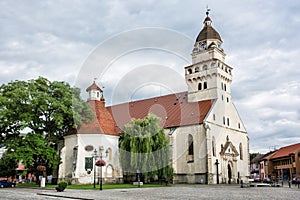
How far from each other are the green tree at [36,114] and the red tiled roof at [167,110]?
36.6ft

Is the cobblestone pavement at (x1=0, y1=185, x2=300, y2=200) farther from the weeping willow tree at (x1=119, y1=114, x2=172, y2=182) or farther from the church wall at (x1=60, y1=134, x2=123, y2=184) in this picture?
the church wall at (x1=60, y1=134, x2=123, y2=184)

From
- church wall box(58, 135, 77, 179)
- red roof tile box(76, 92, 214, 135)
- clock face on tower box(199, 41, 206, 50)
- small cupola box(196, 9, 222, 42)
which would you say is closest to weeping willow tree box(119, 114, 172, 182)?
red roof tile box(76, 92, 214, 135)

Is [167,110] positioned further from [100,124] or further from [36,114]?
[36,114]

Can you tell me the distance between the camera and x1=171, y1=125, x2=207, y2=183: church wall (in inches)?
1768

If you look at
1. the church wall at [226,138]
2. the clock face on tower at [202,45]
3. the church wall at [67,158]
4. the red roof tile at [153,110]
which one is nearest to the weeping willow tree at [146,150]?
the red roof tile at [153,110]

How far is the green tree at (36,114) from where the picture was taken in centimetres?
3712

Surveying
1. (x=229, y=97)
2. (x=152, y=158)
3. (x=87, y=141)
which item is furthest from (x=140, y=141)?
(x=229, y=97)

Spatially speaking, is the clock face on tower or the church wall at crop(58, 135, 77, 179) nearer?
the church wall at crop(58, 135, 77, 179)

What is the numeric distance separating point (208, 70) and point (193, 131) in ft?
36.1

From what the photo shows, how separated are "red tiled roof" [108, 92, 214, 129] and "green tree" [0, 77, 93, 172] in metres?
11.2

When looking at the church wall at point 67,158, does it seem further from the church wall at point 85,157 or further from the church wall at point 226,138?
the church wall at point 226,138

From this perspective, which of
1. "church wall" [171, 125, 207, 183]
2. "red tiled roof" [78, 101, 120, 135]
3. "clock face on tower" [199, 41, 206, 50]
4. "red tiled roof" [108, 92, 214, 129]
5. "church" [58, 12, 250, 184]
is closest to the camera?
"church" [58, 12, 250, 184]

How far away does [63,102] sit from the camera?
1581 inches

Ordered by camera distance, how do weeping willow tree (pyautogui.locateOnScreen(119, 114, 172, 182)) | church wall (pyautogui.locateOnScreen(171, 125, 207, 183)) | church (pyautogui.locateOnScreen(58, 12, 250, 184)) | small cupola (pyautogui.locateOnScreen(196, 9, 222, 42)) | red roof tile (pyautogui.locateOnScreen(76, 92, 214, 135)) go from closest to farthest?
weeping willow tree (pyautogui.locateOnScreen(119, 114, 172, 182)), church (pyautogui.locateOnScreen(58, 12, 250, 184)), church wall (pyautogui.locateOnScreen(171, 125, 207, 183)), red roof tile (pyautogui.locateOnScreen(76, 92, 214, 135)), small cupola (pyautogui.locateOnScreen(196, 9, 222, 42))
